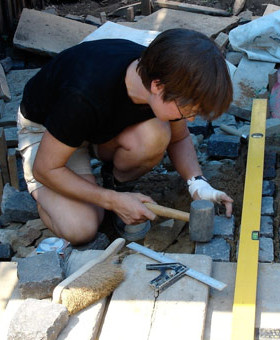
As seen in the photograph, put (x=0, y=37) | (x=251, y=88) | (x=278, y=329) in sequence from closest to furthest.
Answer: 1. (x=278, y=329)
2. (x=251, y=88)
3. (x=0, y=37)

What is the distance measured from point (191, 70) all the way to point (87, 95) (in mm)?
672

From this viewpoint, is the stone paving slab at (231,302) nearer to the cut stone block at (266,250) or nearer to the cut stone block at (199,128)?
the cut stone block at (266,250)

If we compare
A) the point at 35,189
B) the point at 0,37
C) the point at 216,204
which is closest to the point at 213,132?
the point at 216,204

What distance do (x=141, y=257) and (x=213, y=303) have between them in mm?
516

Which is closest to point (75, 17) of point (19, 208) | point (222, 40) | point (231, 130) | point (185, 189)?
point (222, 40)

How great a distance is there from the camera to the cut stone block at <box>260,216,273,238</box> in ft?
11.8

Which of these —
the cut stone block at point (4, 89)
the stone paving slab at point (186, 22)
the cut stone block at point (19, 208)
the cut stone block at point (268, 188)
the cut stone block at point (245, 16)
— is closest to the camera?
the cut stone block at point (268, 188)

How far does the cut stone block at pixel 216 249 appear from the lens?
3384mm

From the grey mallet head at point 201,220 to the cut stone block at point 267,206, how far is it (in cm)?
53

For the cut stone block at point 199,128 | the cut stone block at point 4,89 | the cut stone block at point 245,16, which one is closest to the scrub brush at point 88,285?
the cut stone block at point 199,128

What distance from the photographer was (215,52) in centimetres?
287

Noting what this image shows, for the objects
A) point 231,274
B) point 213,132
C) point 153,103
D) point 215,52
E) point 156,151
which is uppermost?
point 215,52

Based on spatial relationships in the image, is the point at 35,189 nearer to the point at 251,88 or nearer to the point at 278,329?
the point at 278,329

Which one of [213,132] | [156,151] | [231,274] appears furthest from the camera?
[213,132]
